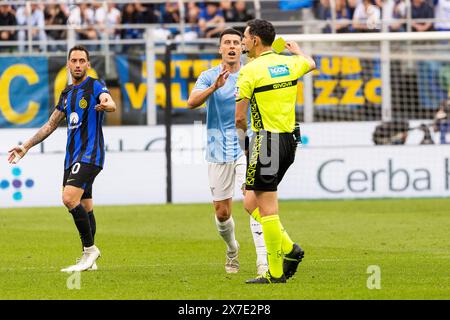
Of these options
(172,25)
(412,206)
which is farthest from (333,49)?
(412,206)

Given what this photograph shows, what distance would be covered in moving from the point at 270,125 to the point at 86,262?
2.95 m

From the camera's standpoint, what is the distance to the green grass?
1032cm

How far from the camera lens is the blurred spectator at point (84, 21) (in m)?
26.5

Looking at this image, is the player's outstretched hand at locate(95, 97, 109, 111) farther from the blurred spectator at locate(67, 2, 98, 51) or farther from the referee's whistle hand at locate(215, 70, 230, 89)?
the blurred spectator at locate(67, 2, 98, 51)

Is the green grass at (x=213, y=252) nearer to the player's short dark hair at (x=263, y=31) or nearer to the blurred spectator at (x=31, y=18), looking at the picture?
the player's short dark hair at (x=263, y=31)

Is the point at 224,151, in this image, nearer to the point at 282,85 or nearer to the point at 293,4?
the point at 282,85

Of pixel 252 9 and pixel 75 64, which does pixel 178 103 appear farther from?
pixel 75 64

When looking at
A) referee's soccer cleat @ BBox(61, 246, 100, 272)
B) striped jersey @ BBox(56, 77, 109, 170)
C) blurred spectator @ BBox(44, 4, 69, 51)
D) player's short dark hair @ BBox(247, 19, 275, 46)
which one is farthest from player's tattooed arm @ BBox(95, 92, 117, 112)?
blurred spectator @ BBox(44, 4, 69, 51)

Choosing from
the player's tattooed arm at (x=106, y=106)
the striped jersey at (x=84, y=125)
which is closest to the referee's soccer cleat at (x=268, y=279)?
the player's tattooed arm at (x=106, y=106)

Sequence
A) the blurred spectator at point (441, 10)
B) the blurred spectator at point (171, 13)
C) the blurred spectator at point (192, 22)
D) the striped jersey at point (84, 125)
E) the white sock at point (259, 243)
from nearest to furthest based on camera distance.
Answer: the white sock at point (259, 243) → the striped jersey at point (84, 125) → the blurred spectator at point (192, 22) → the blurred spectator at point (441, 10) → the blurred spectator at point (171, 13)

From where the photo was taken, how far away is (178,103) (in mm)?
25859

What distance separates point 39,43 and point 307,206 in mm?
7516

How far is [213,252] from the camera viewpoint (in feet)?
48.3

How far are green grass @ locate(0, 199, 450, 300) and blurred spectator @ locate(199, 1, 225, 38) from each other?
5072 mm
